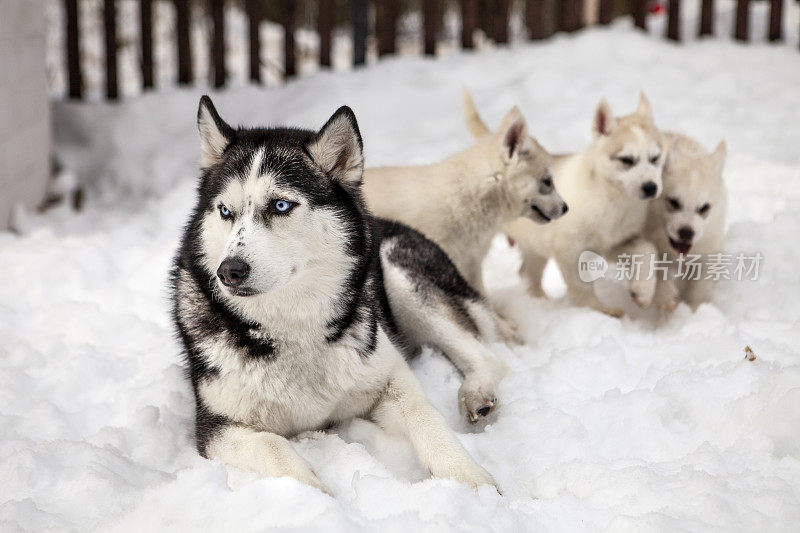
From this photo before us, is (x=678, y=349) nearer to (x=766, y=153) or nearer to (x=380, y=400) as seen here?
(x=380, y=400)

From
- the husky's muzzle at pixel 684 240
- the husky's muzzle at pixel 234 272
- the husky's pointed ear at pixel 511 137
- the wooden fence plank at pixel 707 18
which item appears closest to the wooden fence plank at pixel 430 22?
the wooden fence plank at pixel 707 18

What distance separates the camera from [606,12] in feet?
22.5

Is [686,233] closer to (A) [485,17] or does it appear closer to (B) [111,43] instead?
(B) [111,43]

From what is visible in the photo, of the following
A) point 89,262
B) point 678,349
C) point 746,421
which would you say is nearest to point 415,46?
point 89,262

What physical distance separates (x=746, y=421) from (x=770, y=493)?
45cm

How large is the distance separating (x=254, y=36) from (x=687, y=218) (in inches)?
182

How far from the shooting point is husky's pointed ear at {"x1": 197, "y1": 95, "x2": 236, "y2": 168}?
2.33m

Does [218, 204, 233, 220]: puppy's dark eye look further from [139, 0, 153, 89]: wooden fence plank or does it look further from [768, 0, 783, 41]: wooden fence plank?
[768, 0, 783, 41]: wooden fence plank

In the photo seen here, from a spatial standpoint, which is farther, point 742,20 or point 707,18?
point 707,18

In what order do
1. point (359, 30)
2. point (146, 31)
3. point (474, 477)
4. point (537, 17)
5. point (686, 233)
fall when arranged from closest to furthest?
point (474, 477), point (686, 233), point (146, 31), point (537, 17), point (359, 30)

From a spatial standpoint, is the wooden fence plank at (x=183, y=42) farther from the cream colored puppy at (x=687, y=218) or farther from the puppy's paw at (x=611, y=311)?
the puppy's paw at (x=611, y=311)

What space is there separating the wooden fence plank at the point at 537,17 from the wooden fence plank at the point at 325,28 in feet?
6.04

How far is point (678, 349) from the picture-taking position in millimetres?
3154

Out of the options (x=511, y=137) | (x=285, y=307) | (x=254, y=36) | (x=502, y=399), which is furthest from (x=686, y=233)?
(x=254, y=36)
